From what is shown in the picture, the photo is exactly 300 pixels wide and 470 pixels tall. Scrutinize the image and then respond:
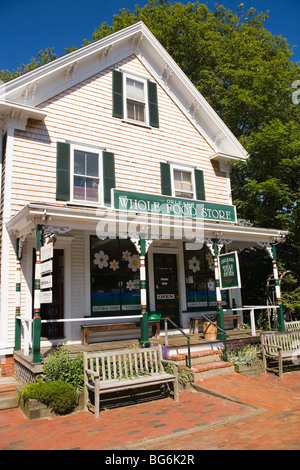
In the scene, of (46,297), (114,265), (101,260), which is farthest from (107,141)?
(46,297)

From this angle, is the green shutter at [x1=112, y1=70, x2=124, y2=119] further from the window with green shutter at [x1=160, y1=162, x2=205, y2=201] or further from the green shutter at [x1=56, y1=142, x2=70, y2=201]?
the green shutter at [x1=56, y1=142, x2=70, y2=201]

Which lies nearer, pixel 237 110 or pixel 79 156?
pixel 79 156

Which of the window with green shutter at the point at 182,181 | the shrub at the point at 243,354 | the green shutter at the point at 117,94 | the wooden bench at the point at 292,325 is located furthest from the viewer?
the window with green shutter at the point at 182,181

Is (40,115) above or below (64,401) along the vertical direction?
above

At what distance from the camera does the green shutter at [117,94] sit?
1218 centimetres

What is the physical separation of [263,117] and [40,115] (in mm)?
12740

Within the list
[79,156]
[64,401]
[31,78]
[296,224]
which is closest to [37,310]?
[64,401]

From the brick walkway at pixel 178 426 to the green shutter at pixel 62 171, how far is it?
5.68 m

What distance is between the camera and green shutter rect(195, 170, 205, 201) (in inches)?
521

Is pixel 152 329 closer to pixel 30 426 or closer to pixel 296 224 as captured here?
pixel 30 426

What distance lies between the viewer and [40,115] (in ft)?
33.5

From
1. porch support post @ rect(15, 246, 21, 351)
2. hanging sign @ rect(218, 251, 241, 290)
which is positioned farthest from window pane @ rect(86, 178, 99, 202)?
hanging sign @ rect(218, 251, 241, 290)

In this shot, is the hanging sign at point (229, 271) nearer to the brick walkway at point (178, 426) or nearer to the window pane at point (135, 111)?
the brick walkway at point (178, 426)

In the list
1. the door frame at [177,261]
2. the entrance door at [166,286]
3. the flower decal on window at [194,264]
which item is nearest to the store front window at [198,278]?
the flower decal on window at [194,264]
